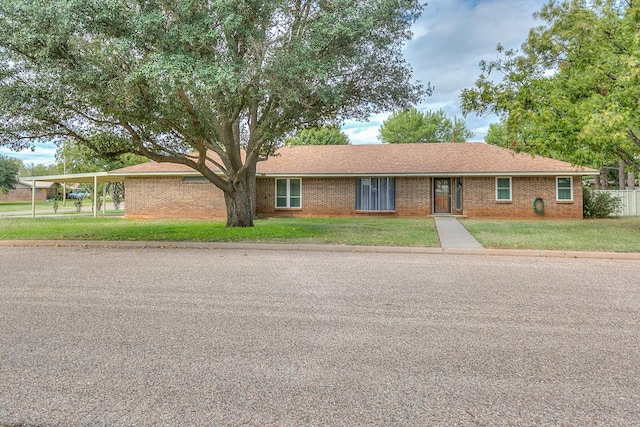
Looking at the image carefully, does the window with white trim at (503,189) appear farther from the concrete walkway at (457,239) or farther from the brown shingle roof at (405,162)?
the concrete walkway at (457,239)

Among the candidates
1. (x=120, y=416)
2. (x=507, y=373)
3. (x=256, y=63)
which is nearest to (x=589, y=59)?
(x=256, y=63)

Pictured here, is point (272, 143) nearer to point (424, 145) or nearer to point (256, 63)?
point (256, 63)

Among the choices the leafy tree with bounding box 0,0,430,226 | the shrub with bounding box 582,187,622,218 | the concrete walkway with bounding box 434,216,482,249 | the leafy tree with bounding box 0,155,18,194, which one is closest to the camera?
the leafy tree with bounding box 0,0,430,226

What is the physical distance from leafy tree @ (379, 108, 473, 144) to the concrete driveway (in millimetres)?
38527

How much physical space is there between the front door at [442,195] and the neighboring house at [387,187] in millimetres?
49

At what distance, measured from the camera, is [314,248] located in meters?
10.2

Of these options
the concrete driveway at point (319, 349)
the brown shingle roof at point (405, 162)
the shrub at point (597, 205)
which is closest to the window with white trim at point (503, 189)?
the brown shingle roof at point (405, 162)

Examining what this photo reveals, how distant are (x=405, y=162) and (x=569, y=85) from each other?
9.45 metres

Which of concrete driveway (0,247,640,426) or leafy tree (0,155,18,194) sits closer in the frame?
concrete driveway (0,247,640,426)

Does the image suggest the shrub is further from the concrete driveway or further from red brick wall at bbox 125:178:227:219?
red brick wall at bbox 125:178:227:219

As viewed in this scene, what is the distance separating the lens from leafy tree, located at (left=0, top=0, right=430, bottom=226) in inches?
335

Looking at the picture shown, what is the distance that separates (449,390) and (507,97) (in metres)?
13.2

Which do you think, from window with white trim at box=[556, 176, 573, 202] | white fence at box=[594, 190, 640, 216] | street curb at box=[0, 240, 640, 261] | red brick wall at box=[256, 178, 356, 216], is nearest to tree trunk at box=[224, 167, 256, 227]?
street curb at box=[0, 240, 640, 261]

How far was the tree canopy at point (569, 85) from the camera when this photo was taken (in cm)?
1157
